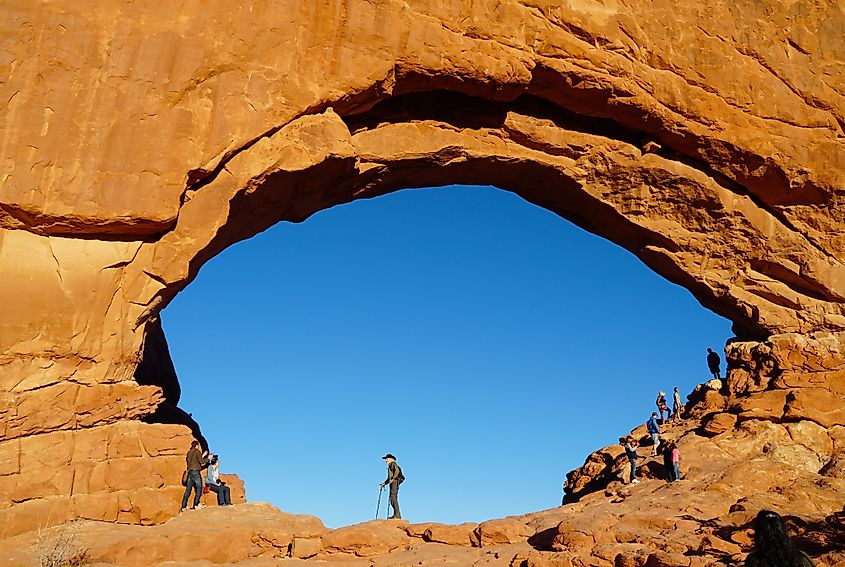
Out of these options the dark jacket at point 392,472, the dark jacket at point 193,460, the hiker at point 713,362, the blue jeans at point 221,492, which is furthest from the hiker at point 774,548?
the hiker at point 713,362

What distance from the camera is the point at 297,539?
14578 mm

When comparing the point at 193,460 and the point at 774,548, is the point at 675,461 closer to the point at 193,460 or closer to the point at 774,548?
the point at 193,460

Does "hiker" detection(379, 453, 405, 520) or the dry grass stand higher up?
"hiker" detection(379, 453, 405, 520)

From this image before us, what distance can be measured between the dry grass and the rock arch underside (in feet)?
1.34

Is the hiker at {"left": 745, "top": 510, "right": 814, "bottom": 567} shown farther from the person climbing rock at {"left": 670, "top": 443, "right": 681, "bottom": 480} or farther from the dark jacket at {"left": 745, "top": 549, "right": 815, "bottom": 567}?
the person climbing rock at {"left": 670, "top": 443, "right": 681, "bottom": 480}

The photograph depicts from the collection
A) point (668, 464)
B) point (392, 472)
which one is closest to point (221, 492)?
point (392, 472)

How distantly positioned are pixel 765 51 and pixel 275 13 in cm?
1307

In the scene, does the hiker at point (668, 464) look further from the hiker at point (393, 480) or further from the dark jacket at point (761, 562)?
the dark jacket at point (761, 562)

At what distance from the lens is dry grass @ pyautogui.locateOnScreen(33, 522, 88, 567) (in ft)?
38.6

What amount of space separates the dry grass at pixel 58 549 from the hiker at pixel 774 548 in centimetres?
1046

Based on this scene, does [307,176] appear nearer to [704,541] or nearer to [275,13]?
[275,13]

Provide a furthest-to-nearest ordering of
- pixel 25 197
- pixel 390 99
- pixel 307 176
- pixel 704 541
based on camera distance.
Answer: pixel 390 99, pixel 307 176, pixel 25 197, pixel 704 541

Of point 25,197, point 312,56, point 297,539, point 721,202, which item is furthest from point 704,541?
point 25,197

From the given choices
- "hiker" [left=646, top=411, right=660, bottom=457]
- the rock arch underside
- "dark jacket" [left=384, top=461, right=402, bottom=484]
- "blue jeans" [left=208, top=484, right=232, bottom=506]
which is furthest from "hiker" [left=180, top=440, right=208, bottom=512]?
"hiker" [left=646, top=411, right=660, bottom=457]
